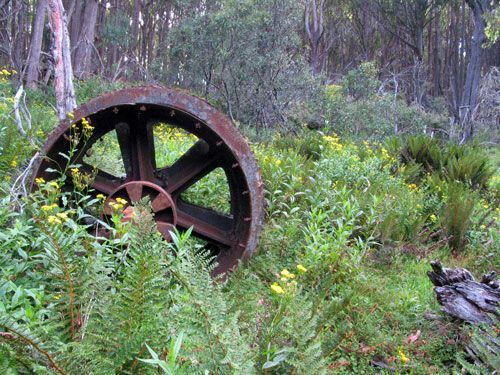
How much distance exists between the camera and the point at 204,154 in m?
4.36

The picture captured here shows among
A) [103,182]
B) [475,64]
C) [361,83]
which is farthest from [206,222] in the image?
[475,64]

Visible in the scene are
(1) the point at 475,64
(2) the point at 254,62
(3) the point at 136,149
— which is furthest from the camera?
(1) the point at 475,64

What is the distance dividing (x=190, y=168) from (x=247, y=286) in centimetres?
115

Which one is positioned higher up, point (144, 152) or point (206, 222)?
point (144, 152)

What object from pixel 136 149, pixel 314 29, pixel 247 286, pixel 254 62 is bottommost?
pixel 247 286

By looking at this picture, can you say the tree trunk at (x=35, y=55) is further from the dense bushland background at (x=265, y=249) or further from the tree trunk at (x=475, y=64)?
the tree trunk at (x=475, y=64)

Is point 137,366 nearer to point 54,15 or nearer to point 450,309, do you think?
point 450,309

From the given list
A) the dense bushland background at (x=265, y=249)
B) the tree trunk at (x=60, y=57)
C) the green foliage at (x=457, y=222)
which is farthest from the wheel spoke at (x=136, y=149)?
the green foliage at (x=457, y=222)

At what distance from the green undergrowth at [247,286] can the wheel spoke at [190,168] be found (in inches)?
19.2

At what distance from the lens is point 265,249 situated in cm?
452

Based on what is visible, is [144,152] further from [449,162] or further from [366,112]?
[366,112]

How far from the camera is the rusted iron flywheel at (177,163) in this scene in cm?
393

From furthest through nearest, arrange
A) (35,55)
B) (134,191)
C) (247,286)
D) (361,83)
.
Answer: (361,83) < (35,55) < (134,191) < (247,286)

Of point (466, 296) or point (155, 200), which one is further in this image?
point (155, 200)
